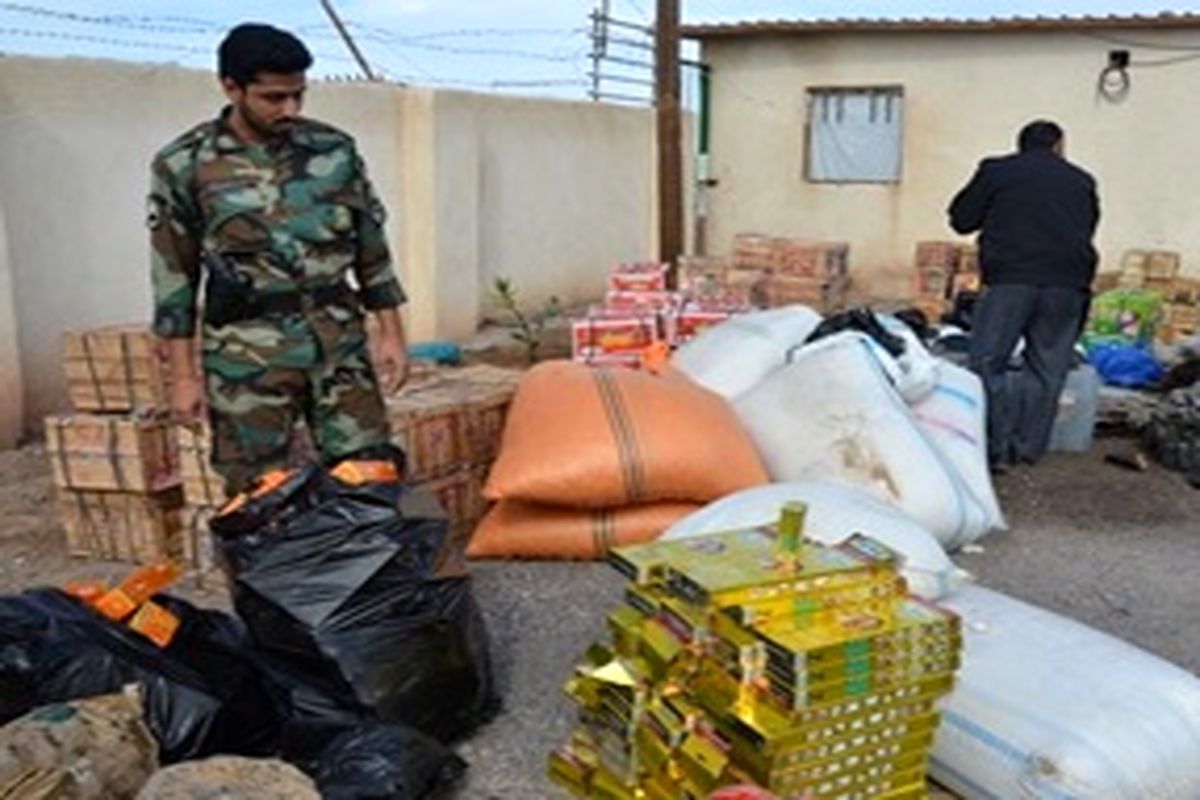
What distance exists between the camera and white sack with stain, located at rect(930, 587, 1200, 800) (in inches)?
87.4

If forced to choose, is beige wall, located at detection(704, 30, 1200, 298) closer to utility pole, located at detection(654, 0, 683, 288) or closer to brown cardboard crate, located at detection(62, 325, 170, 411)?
utility pole, located at detection(654, 0, 683, 288)

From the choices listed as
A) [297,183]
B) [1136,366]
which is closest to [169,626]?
[297,183]

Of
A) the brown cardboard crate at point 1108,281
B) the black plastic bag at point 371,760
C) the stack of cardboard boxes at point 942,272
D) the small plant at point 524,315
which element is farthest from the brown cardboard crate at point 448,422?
the brown cardboard crate at point 1108,281

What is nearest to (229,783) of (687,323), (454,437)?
(454,437)

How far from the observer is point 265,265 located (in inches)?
112

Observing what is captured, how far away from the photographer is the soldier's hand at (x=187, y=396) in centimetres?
294

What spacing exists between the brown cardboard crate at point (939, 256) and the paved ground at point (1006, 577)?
19.0 feet

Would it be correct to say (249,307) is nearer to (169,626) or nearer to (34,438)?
(169,626)

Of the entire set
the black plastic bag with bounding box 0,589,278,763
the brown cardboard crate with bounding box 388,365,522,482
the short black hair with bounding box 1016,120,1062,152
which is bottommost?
the black plastic bag with bounding box 0,589,278,763

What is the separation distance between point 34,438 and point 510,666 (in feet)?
11.4

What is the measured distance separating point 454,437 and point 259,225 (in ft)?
4.34

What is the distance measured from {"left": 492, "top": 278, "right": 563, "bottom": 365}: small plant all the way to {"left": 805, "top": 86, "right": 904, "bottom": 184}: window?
347 cm

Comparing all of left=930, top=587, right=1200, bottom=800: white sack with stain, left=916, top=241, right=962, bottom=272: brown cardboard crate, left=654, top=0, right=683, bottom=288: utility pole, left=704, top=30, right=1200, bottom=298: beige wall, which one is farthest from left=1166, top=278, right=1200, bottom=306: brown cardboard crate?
left=930, top=587, right=1200, bottom=800: white sack with stain

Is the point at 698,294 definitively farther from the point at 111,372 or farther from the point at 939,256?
the point at 939,256
